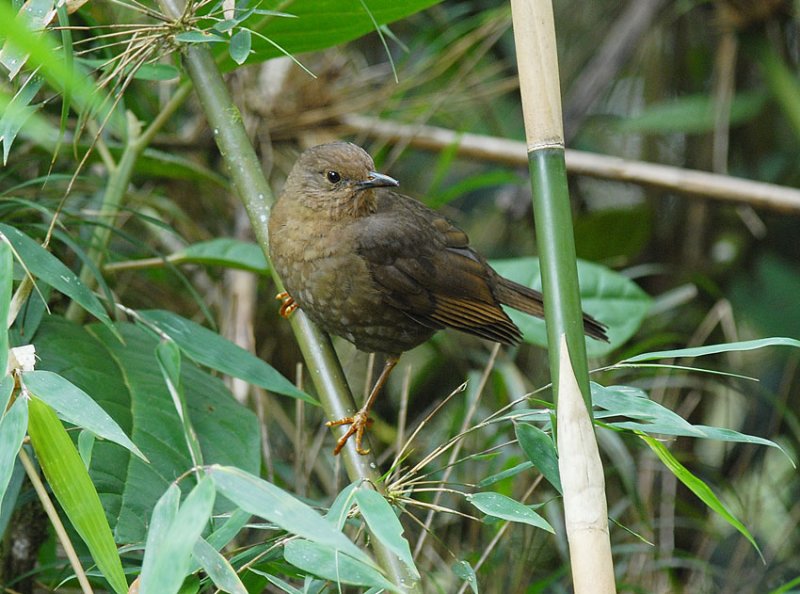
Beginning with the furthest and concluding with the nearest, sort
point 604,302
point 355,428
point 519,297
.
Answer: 1. point 604,302
2. point 519,297
3. point 355,428

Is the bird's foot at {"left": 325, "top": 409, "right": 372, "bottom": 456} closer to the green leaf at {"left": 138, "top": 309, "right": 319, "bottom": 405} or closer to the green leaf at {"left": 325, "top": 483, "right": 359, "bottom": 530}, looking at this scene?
the green leaf at {"left": 138, "top": 309, "right": 319, "bottom": 405}

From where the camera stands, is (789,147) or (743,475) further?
(789,147)

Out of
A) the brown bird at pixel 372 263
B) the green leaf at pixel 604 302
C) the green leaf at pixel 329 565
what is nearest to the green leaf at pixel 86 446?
the green leaf at pixel 329 565

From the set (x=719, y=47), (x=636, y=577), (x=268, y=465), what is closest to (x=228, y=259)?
(x=268, y=465)

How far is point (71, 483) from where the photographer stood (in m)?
1.44

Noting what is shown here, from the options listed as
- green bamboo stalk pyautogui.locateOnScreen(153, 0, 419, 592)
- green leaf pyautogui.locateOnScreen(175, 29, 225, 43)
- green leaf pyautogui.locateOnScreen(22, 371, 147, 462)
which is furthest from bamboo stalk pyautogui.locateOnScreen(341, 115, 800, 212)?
green leaf pyautogui.locateOnScreen(22, 371, 147, 462)

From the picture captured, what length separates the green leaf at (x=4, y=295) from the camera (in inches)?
55.4

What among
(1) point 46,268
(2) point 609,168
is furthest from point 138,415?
(2) point 609,168

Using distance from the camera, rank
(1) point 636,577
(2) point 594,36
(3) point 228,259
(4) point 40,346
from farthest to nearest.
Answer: (2) point 594,36, (1) point 636,577, (3) point 228,259, (4) point 40,346

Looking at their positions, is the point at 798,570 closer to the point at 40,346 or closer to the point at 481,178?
the point at 481,178

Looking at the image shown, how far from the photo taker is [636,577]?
10.7ft

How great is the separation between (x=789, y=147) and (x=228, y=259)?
341 centimetres

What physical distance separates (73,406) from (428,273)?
161 centimetres

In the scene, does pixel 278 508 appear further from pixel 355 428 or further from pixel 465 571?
pixel 355 428
